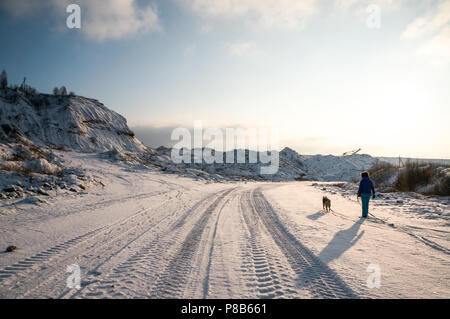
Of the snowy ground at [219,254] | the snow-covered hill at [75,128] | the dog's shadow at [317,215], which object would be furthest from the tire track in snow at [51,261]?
the snow-covered hill at [75,128]

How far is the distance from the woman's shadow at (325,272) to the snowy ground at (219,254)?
21 mm

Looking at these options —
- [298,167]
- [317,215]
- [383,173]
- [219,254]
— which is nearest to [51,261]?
[219,254]

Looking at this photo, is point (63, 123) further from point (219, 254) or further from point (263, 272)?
point (263, 272)

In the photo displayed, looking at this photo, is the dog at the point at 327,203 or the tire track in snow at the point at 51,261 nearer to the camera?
the tire track in snow at the point at 51,261

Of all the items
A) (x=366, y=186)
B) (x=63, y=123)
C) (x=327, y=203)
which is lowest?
(x=327, y=203)

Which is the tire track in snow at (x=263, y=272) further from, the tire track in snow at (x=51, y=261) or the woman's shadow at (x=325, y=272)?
the tire track in snow at (x=51, y=261)

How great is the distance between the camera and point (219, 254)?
4895 millimetres

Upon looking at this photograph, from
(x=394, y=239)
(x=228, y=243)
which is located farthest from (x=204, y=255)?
(x=394, y=239)

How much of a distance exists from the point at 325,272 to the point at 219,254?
2254 millimetres

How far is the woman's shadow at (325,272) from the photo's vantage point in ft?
11.4

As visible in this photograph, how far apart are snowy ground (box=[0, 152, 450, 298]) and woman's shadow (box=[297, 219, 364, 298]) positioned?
0.02m

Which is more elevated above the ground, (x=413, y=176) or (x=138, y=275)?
(x=413, y=176)

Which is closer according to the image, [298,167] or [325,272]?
[325,272]
